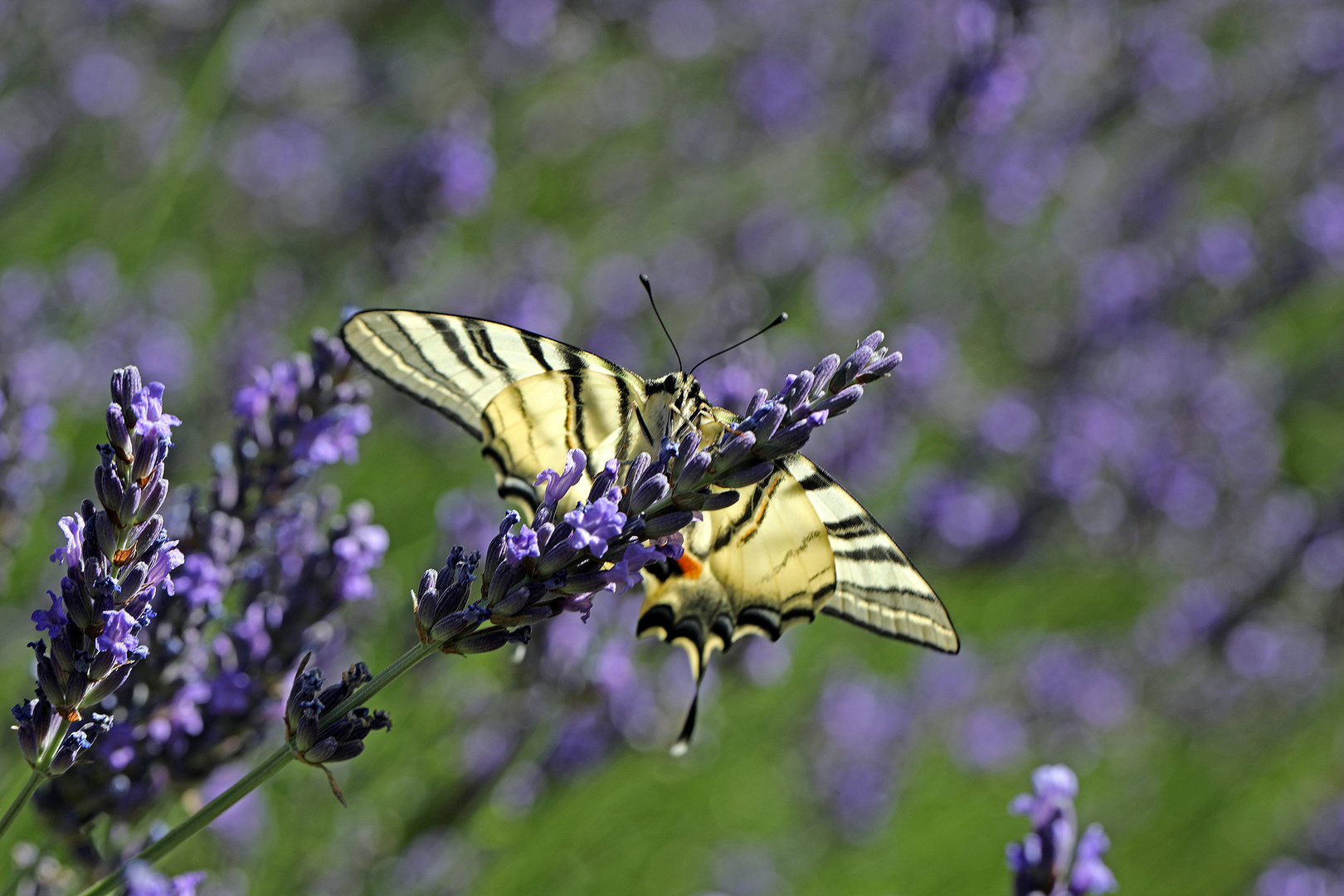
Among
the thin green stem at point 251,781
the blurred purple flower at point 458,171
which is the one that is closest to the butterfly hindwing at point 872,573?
the thin green stem at point 251,781

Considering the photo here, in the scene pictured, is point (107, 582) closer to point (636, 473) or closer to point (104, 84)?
point (636, 473)

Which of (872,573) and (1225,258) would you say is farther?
(1225,258)

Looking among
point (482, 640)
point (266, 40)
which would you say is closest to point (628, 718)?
point (482, 640)

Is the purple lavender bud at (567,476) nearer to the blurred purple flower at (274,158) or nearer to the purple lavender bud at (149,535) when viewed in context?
the purple lavender bud at (149,535)

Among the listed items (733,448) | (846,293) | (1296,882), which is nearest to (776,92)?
(846,293)

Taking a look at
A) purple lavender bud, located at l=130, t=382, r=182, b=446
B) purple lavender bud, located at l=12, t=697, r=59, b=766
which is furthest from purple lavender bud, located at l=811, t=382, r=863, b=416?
purple lavender bud, located at l=12, t=697, r=59, b=766

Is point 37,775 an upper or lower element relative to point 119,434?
lower

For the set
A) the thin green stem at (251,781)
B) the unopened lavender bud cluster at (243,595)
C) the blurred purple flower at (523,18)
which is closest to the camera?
the thin green stem at (251,781)
